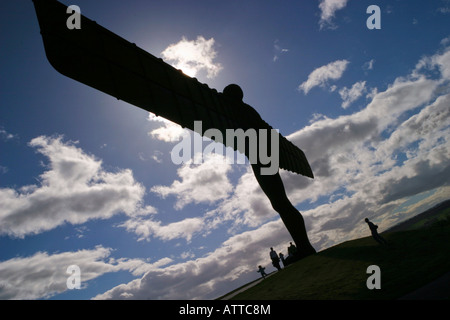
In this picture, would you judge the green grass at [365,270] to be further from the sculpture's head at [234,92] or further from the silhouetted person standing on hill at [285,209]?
the sculpture's head at [234,92]

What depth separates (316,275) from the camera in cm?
734

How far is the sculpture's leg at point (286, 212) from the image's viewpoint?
11109mm

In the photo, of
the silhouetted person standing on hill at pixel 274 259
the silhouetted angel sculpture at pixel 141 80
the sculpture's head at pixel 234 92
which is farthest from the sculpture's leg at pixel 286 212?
the sculpture's head at pixel 234 92

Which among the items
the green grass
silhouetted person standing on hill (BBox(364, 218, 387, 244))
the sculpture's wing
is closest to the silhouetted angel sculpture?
the sculpture's wing

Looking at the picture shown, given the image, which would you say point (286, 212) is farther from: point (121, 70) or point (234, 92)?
point (121, 70)

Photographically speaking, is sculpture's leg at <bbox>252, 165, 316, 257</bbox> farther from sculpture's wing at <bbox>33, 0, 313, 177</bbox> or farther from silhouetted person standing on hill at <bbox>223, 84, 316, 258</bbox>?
sculpture's wing at <bbox>33, 0, 313, 177</bbox>

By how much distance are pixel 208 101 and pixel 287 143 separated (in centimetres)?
761

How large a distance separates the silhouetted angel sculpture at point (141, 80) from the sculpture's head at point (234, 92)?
76cm

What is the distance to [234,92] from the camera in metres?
12.3

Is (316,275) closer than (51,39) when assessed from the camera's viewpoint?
No

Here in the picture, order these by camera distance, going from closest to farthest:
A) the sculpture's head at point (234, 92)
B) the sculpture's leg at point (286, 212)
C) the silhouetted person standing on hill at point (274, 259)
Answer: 1. the sculpture's leg at point (286, 212)
2. the sculpture's head at point (234, 92)
3. the silhouetted person standing on hill at point (274, 259)
